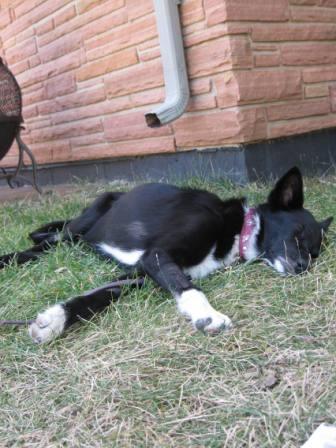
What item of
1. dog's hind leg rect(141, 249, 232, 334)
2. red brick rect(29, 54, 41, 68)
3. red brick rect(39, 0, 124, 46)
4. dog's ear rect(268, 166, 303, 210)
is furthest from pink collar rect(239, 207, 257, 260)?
red brick rect(29, 54, 41, 68)

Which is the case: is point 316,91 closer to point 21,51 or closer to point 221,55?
point 221,55

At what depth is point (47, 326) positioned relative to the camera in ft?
7.07

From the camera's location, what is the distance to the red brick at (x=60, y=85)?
6.25m

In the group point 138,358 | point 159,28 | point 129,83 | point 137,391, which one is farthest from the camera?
point 129,83

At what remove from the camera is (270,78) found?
15.0 ft

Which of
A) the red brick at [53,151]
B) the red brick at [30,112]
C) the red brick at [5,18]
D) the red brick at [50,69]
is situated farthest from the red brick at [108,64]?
the red brick at [5,18]

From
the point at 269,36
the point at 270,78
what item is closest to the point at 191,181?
the point at 270,78

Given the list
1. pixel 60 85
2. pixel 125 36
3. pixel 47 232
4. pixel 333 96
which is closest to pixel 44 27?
pixel 60 85

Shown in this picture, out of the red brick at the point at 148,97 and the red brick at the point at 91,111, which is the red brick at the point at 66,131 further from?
the red brick at the point at 148,97

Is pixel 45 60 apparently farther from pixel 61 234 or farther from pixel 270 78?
pixel 61 234

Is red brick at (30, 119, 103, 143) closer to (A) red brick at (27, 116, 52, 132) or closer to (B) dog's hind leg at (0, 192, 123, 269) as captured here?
(A) red brick at (27, 116, 52, 132)

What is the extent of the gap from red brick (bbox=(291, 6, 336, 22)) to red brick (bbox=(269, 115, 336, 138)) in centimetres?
88

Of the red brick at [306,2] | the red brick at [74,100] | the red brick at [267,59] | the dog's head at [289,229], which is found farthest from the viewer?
the red brick at [74,100]

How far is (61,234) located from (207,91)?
6.36 ft
